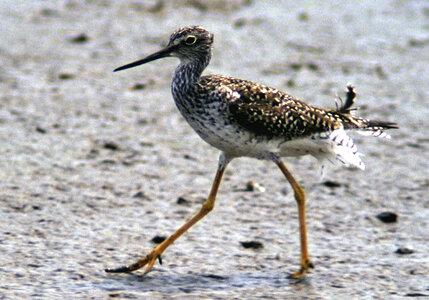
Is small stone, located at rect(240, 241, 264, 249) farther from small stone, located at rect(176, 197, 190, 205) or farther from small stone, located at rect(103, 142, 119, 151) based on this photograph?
small stone, located at rect(103, 142, 119, 151)

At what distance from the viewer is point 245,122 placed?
6.28 metres

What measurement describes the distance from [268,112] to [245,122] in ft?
0.84

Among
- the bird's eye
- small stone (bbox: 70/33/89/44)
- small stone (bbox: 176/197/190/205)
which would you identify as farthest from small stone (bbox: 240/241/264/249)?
small stone (bbox: 70/33/89/44)

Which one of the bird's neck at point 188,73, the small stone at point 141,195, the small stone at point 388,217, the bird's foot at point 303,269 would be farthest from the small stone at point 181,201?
the small stone at point 388,217

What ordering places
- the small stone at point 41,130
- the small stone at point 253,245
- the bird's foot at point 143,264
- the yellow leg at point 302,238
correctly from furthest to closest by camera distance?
1. the small stone at point 41,130
2. the small stone at point 253,245
3. the yellow leg at point 302,238
4. the bird's foot at point 143,264

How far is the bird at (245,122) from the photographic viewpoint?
629 cm

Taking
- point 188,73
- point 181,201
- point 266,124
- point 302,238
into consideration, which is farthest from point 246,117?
point 181,201

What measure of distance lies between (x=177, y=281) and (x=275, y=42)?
7749 mm

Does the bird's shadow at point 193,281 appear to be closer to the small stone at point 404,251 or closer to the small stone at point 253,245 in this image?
the small stone at point 253,245

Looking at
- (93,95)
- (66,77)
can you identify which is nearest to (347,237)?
(93,95)

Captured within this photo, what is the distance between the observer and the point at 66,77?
37.0 ft

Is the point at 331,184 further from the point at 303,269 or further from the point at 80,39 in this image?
the point at 80,39

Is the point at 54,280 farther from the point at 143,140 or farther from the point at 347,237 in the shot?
the point at 143,140

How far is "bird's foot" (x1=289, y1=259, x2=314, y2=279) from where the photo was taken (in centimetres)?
629
